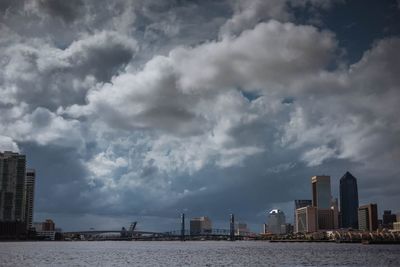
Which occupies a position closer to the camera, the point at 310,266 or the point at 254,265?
the point at 310,266

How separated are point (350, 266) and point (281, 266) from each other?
13.9m

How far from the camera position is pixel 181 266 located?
116250 mm

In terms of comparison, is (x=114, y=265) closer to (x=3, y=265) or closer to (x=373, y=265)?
(x=3, y=265)

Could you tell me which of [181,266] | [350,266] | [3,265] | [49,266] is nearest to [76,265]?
[49,266]

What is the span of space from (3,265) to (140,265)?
27655 millimetres

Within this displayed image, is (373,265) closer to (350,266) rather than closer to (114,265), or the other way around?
(350,266)

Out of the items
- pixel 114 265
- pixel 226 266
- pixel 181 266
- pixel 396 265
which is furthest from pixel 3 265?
pixel 396 265

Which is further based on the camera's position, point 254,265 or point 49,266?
point 254,265

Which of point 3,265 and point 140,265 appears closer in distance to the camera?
point 3,265

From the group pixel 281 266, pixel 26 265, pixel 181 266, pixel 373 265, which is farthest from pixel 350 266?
pixel 26 265

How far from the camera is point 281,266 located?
373ft

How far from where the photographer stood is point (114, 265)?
121375 mm

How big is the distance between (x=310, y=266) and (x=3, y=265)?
200ft

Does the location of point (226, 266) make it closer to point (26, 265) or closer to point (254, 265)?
point (254, 265)
